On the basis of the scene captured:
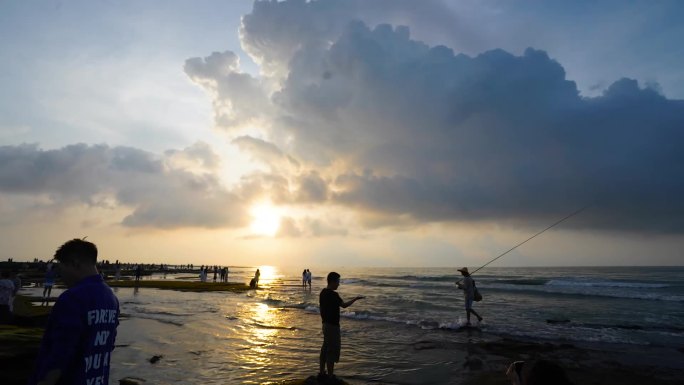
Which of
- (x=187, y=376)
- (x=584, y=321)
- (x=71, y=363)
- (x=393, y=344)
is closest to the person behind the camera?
(x=71, y=363)

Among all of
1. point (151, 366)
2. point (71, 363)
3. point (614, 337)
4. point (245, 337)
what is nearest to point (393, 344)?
point (245, 337)

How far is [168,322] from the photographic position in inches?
680

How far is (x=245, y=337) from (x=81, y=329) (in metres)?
12.5

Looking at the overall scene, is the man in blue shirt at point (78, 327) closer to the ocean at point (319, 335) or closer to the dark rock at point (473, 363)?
the ocean at point (319, 335)

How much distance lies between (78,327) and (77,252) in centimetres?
72

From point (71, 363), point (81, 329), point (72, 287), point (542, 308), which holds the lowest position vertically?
point (542, 308)

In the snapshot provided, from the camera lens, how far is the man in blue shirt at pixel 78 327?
113 inches

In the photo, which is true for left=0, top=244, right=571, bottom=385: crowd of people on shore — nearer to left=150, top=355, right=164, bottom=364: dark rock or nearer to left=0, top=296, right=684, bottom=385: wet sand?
left=0, top=296, right=684, bottom=385: wet sand

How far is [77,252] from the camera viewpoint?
3.38m

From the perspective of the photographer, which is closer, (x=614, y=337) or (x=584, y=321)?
(x=614, y=337)

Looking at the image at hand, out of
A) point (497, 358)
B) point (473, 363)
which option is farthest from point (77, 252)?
point (497, 358)

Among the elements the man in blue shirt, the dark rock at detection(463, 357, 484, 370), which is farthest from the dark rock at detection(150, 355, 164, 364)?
the dark rock at detection(463, 357, 484, 370)

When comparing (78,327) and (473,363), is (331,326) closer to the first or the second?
(78,327)

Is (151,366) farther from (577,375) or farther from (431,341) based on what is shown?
(577,375)
